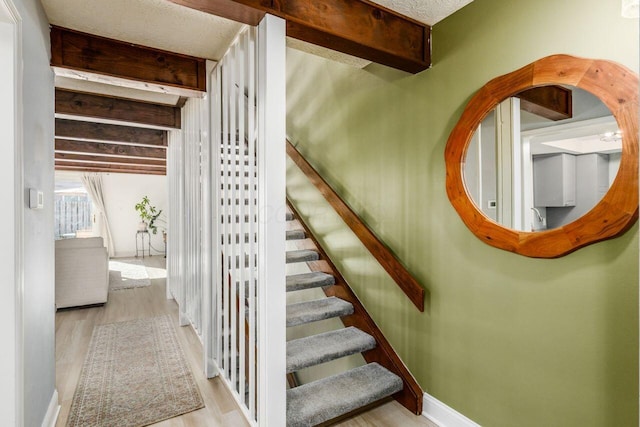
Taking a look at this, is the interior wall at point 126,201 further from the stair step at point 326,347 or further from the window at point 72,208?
the stair step at point 326,347

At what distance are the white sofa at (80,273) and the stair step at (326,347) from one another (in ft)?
11.0

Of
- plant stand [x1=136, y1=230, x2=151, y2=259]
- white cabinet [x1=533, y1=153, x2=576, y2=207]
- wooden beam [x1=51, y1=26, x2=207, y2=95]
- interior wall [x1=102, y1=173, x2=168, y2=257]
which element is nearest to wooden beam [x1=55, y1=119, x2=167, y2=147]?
wooden beam [x1=51, y1=26, x2=207, y2=95]

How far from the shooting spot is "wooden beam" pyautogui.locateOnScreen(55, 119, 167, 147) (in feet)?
14.6

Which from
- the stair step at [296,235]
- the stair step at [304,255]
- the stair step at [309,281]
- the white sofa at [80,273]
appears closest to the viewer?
the stair step at [309,281]

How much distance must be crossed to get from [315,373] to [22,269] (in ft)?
8.38

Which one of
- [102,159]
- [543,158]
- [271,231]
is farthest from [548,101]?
[102,159]

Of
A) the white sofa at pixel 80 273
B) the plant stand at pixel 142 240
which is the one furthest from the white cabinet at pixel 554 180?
the plant stand at pixel 142 240

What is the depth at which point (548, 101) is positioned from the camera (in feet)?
5.18

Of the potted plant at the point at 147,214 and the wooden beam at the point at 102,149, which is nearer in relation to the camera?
the wooden beam at the point at 102,149

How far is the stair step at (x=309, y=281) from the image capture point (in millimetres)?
2660

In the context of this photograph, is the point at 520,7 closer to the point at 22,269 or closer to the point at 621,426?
the point at 621,426

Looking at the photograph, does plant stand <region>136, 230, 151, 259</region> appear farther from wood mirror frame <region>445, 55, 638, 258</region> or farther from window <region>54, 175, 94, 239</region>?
wood mirror frame <region>445, 55, 638, 258</region>

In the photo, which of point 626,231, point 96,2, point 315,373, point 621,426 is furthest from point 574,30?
point 315,373

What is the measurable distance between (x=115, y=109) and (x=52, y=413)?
9.43ft
